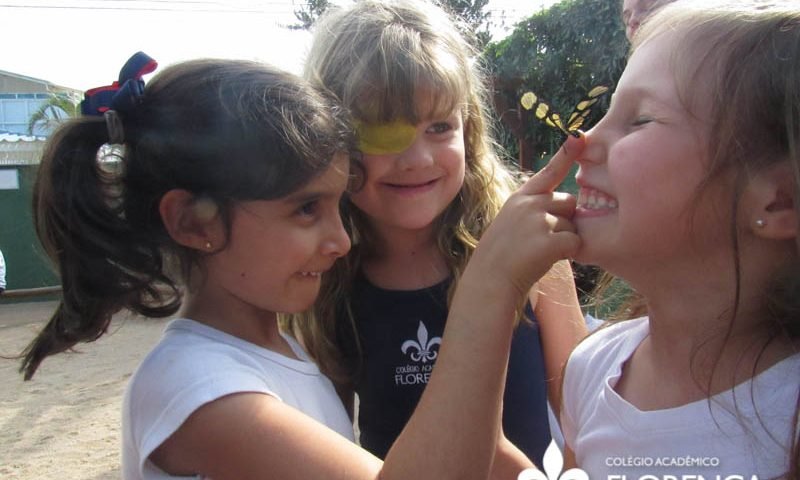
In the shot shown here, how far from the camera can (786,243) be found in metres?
0.99

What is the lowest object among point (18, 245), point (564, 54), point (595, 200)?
point (18, 245)

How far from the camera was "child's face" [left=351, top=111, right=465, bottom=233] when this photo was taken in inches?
63.1

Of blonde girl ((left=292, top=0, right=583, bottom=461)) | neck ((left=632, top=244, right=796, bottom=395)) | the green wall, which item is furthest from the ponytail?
the green wall

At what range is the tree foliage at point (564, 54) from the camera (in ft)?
25.3

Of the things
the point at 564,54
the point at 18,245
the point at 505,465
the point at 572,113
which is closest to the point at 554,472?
the point at 505,465

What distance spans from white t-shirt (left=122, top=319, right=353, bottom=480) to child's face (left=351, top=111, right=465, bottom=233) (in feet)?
1.43

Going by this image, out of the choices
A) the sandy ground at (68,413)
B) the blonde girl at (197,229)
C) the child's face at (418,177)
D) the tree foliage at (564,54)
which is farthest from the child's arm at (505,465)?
the tree foliage at (564,54)

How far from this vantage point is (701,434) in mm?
993

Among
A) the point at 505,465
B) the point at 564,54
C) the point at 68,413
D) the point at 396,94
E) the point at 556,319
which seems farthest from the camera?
the point at 564,54

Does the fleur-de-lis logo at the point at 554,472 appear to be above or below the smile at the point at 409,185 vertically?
below

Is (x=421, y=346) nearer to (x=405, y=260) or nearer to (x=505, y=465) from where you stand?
(x=405, y=260)

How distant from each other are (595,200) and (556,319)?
68cm

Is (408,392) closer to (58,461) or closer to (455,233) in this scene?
(455,233)

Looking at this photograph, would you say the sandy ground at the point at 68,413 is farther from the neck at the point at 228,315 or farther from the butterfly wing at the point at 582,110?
the butterfly wing at the point at 582,110
